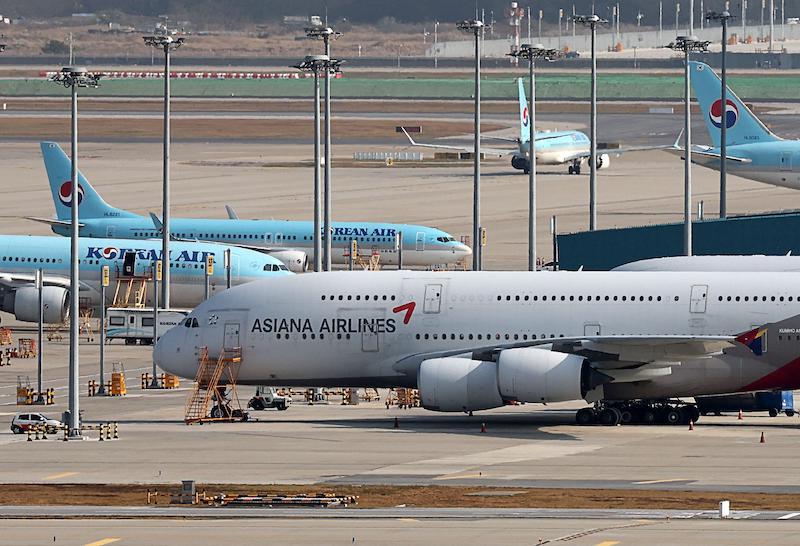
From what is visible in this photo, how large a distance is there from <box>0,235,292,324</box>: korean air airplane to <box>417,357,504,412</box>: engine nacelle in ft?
107

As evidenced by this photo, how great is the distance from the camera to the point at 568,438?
5362 cm

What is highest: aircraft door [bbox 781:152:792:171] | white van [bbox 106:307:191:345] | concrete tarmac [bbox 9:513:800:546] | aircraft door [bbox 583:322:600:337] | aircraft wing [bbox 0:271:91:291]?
aircraft door [bbox 781:152:792:171]

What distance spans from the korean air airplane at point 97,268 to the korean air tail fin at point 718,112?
34.5 meters

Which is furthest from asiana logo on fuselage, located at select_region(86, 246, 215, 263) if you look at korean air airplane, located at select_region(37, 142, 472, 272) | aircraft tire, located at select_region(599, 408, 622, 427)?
aircraft tire, located at select_region(599, 408, 622, 427)

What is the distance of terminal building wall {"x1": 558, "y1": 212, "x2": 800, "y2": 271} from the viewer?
262 ft

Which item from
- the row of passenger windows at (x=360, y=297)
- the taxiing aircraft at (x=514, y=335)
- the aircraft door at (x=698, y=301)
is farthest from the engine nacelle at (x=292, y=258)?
the aircraft door at (x=698, y=301)

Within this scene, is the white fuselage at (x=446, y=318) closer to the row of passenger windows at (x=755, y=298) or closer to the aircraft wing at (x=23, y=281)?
the row of passenger windows at (x=755, y=298)

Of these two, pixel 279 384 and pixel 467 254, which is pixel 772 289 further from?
pixel 467 254

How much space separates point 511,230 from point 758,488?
78.4m

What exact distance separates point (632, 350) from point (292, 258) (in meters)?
46.1

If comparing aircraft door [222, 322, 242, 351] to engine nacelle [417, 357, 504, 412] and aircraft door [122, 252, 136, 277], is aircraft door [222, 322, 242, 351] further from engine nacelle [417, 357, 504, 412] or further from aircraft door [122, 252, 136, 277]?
aircraft door [122, 252, 136, 277]

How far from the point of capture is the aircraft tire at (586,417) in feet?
188

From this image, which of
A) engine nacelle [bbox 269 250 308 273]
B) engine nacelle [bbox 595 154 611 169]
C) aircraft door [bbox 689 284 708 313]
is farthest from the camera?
engine nacelle [bbox 595 154 611 169]

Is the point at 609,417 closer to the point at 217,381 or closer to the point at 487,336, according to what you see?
the point at 487,336
